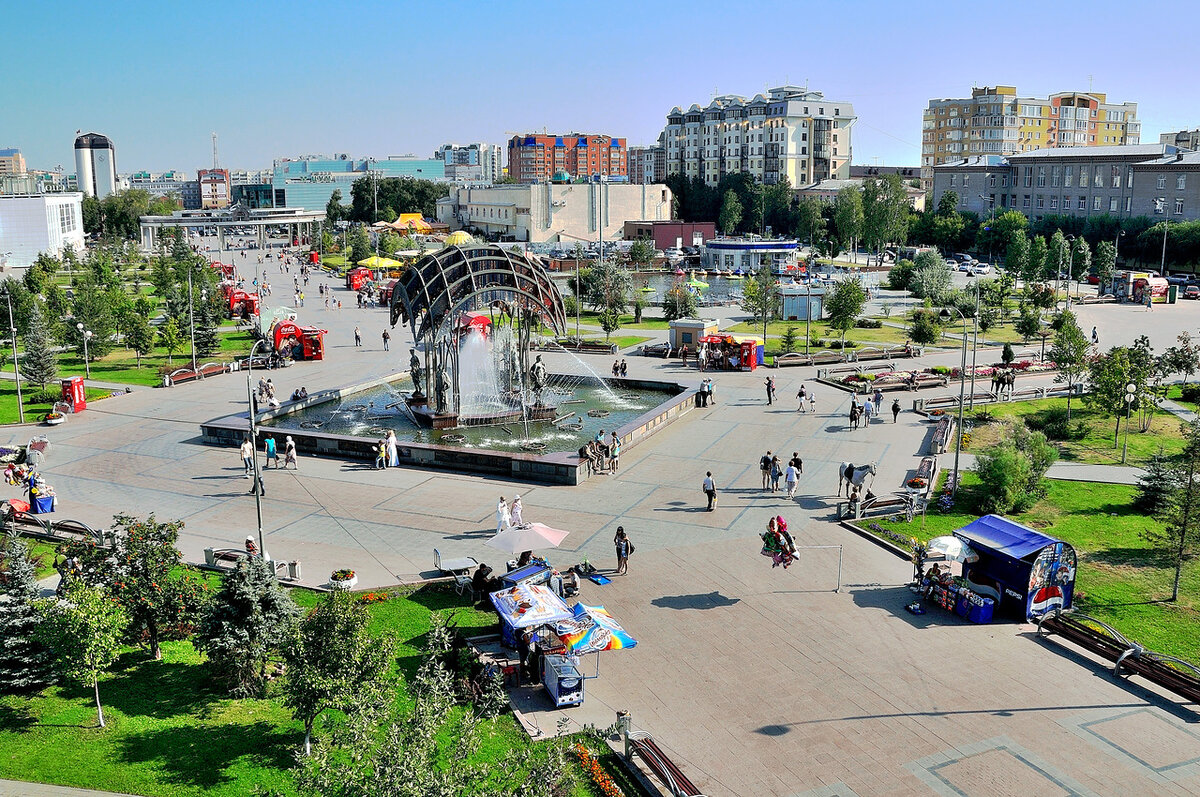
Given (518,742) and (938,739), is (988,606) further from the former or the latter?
(518,742)

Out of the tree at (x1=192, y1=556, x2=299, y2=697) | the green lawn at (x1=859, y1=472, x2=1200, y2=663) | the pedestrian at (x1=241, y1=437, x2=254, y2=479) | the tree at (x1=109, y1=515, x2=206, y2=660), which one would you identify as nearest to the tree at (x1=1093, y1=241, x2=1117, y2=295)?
the green lawn at (x1=859, y1=472, x2=1200, y2=663)

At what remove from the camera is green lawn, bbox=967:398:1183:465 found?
30938 mm

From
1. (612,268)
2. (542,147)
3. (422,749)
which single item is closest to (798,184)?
(542,147)

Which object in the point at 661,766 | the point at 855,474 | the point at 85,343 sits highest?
the point at 85,343

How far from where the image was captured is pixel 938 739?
46.7 ft

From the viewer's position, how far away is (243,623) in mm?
15250

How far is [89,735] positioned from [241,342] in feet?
137

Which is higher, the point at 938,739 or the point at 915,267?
the point at 915,267

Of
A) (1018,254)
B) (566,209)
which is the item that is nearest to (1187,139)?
(1018,254)

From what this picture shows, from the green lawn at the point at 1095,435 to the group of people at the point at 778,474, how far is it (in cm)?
855

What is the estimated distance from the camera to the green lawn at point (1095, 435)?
30.9 metres

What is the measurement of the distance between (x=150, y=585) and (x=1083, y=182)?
10005 cm

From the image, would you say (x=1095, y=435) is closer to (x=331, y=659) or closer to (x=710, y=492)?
(x=710, y=492)

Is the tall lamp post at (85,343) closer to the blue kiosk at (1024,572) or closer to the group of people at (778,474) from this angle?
the group of people at (778,474)
